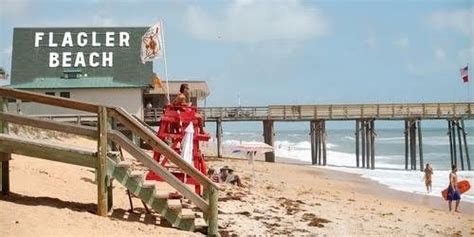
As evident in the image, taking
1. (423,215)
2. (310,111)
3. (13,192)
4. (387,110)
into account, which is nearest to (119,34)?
(310,111)

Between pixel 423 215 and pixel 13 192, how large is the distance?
1048cm

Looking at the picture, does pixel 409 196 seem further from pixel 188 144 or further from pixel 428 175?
pixel 188 144

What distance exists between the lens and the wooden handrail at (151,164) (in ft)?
26.4

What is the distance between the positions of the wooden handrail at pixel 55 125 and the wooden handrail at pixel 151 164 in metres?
0.27

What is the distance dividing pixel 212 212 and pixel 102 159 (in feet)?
5.49

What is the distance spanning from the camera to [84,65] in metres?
36.7

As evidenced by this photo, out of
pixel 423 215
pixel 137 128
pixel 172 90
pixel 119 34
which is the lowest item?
pixel 423 215

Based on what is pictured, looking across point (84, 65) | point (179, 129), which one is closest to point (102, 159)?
point (179, 129)

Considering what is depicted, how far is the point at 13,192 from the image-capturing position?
28.9ft

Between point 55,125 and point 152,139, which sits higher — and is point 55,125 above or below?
above

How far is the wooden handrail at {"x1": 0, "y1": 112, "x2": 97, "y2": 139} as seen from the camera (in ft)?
26.2

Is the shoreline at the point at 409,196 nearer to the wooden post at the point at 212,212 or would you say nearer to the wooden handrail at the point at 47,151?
the wooden post at the point at 212,212

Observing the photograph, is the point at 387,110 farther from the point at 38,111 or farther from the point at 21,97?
the point at 21,97

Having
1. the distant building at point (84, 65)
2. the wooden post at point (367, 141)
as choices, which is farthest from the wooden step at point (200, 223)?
the wooden post at point (367, 141)
